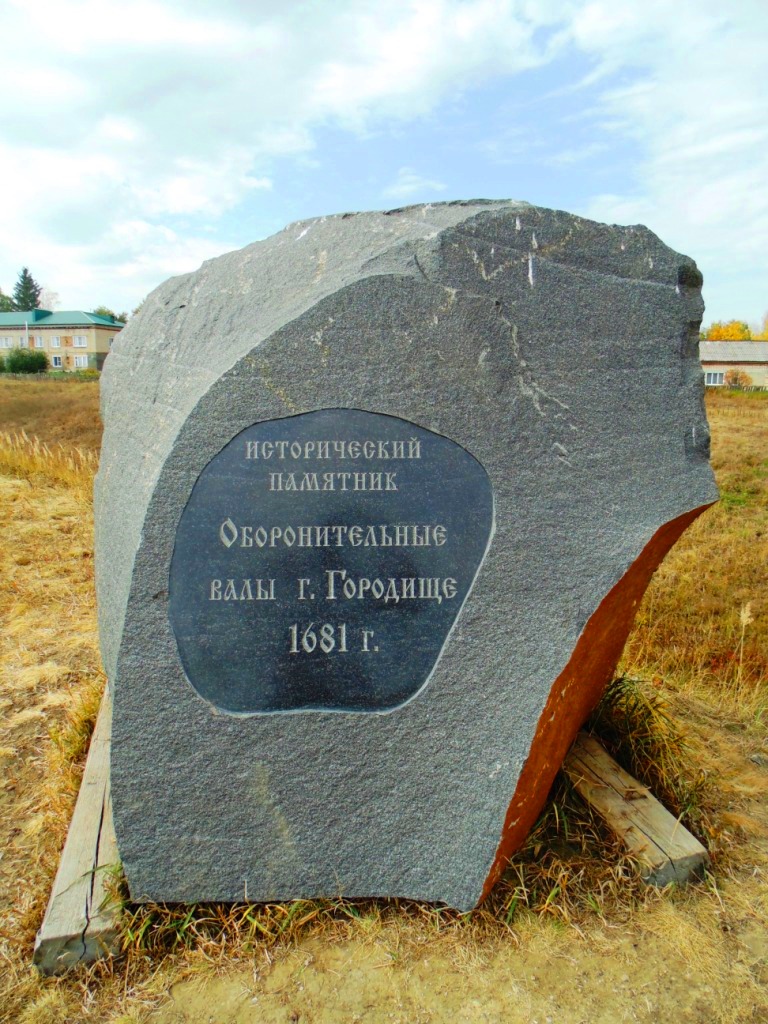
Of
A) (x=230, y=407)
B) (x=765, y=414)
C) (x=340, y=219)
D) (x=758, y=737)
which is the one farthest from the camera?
(x=765, y=414)

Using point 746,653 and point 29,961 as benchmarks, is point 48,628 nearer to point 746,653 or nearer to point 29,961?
point 29,961

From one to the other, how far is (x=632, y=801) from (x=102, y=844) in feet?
6.28

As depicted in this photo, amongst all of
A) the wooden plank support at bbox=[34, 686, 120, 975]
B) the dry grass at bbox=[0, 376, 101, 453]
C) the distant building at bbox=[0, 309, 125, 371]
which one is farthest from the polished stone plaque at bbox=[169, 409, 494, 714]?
the distant building at bbox=[0, 309, 125, 371]

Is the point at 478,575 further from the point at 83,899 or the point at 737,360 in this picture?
the point at 737,360

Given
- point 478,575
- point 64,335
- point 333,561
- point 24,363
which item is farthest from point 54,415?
point 64,335

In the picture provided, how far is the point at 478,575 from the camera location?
2.36m

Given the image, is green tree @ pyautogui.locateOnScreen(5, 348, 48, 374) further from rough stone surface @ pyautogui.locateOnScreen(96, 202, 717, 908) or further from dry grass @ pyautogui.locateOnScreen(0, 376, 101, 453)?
rough stone surface @ pyautogui.locateOnScreen(96, 202, 717, 908)

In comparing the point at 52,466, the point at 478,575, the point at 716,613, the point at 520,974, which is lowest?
the point at 520,974

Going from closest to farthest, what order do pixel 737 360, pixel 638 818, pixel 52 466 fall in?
1. pixel 638 818
2. pixel 52 466
3. pixel 737 360

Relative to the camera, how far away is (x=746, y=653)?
485 cm

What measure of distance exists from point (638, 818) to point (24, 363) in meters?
33.0

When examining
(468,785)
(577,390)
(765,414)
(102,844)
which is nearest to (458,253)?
(577,390)

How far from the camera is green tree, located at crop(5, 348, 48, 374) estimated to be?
99.2 feet

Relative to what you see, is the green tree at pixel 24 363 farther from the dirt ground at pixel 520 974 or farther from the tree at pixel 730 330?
the tree at pixel 730 330
